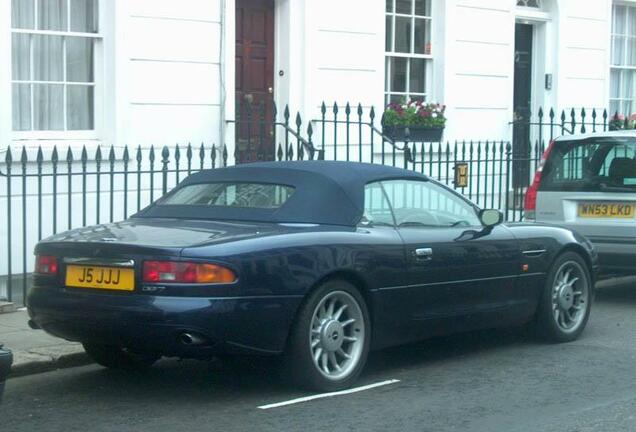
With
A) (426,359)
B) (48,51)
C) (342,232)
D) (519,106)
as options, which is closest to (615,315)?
(426,359)

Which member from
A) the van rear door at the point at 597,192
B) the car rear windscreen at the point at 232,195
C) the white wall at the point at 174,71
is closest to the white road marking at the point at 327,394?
the car rear windscreen at the point at 232,195

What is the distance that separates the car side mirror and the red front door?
5.29 m

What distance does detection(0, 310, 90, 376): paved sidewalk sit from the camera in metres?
8.11

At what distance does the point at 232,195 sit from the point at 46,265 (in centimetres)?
138

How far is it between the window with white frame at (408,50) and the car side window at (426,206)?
6.78 metres

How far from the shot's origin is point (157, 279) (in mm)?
6840

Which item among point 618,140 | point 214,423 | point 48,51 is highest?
point 48,51

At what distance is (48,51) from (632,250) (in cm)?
603

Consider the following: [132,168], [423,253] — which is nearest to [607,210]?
[423,253]

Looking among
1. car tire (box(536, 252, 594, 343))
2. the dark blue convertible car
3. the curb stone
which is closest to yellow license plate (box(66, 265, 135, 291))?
the dark blue convertible car

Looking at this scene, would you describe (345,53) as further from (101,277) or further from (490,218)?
(101,277)

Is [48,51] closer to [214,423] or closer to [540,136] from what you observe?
[214,423]

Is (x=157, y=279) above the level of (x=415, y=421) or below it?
above

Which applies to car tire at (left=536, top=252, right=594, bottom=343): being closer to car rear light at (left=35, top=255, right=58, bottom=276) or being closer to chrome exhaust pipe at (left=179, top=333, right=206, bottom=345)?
chrome exhaust pipe at (left=179, top=333, right=206, bottom=345)
